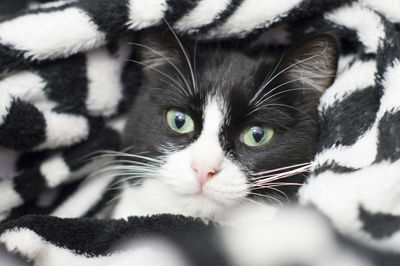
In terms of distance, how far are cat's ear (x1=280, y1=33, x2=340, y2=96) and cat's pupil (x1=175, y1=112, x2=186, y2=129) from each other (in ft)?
0.93

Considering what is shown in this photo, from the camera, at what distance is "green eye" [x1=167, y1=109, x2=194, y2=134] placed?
1.20 metres

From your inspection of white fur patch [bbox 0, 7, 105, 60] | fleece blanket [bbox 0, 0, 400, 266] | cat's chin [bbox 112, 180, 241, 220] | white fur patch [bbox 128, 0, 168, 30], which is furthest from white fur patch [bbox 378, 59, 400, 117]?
white fur patch [bbox 0, 7, 105, 60]

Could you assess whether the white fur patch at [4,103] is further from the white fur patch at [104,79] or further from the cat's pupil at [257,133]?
the cat's pupil at [257,133]

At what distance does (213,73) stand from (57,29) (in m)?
0.41

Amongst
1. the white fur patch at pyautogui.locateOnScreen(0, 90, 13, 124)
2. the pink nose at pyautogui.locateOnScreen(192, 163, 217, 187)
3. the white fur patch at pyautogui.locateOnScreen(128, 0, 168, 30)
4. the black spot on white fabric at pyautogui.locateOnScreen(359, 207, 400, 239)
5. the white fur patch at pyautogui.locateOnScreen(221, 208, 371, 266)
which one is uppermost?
the white fur patch at pyautogui.locateOnScreen(128, 0, 168, 30)

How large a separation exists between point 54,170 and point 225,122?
0.52 m

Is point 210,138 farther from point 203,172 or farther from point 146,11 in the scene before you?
point 146,11

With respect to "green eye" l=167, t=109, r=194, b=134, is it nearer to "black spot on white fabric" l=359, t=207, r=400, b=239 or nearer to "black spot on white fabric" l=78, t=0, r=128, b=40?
"black spot on white fabric" l=78, t=0, r=128, b=40

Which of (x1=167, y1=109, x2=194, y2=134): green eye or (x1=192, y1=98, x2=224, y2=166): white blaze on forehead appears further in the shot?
(x1=167, y1=109, x2=194, y2=134): green eye

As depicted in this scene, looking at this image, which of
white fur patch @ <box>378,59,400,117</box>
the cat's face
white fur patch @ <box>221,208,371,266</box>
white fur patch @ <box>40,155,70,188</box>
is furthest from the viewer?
white fur patch @ <box>40,155,70,188</box>

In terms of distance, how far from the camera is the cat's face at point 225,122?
3.55 feet

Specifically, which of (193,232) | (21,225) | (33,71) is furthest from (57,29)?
(193,232)

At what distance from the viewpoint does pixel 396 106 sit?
96 cm

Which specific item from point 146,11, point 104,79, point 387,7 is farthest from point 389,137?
point 104,79
